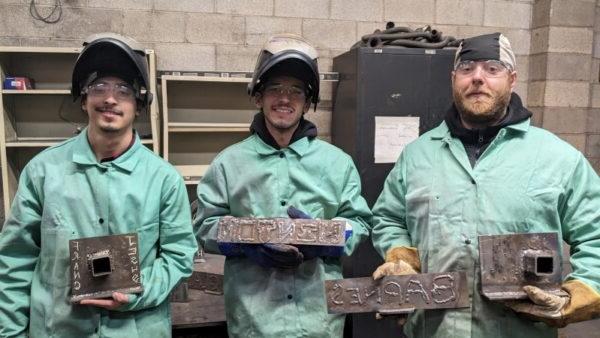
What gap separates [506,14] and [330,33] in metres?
1.38

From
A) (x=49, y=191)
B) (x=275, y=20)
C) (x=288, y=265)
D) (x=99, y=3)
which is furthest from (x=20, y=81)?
(x=288, y=265)

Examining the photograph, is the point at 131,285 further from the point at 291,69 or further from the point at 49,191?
the point at 291,69

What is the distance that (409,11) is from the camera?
3365mm

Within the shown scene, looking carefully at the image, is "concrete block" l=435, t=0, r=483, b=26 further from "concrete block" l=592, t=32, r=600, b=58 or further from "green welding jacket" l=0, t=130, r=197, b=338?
"green welding jacket" l=0, t=130, r=197, b=338

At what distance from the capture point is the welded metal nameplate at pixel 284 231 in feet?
4.59

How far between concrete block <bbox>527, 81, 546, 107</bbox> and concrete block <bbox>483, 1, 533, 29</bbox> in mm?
453

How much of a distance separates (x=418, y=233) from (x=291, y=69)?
0.69m

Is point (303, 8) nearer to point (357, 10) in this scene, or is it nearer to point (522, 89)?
point (357, 10)

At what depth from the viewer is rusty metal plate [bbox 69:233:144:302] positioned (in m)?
1.22

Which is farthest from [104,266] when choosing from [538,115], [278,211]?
[538,115]

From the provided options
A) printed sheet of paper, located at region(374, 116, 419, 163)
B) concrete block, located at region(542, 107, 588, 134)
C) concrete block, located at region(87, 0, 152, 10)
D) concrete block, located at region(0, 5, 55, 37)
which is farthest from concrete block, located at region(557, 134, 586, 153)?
concrete block, located at region(0, 5, 55, 37)

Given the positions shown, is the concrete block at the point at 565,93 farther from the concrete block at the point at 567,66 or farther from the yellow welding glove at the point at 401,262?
the yellow welding glove at the point at 401,262

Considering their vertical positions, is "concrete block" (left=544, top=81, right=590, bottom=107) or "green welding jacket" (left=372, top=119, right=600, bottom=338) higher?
"concrete block" (left=544, top=81, right=590, bottom=107)

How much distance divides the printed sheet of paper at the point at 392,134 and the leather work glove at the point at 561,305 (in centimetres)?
160
